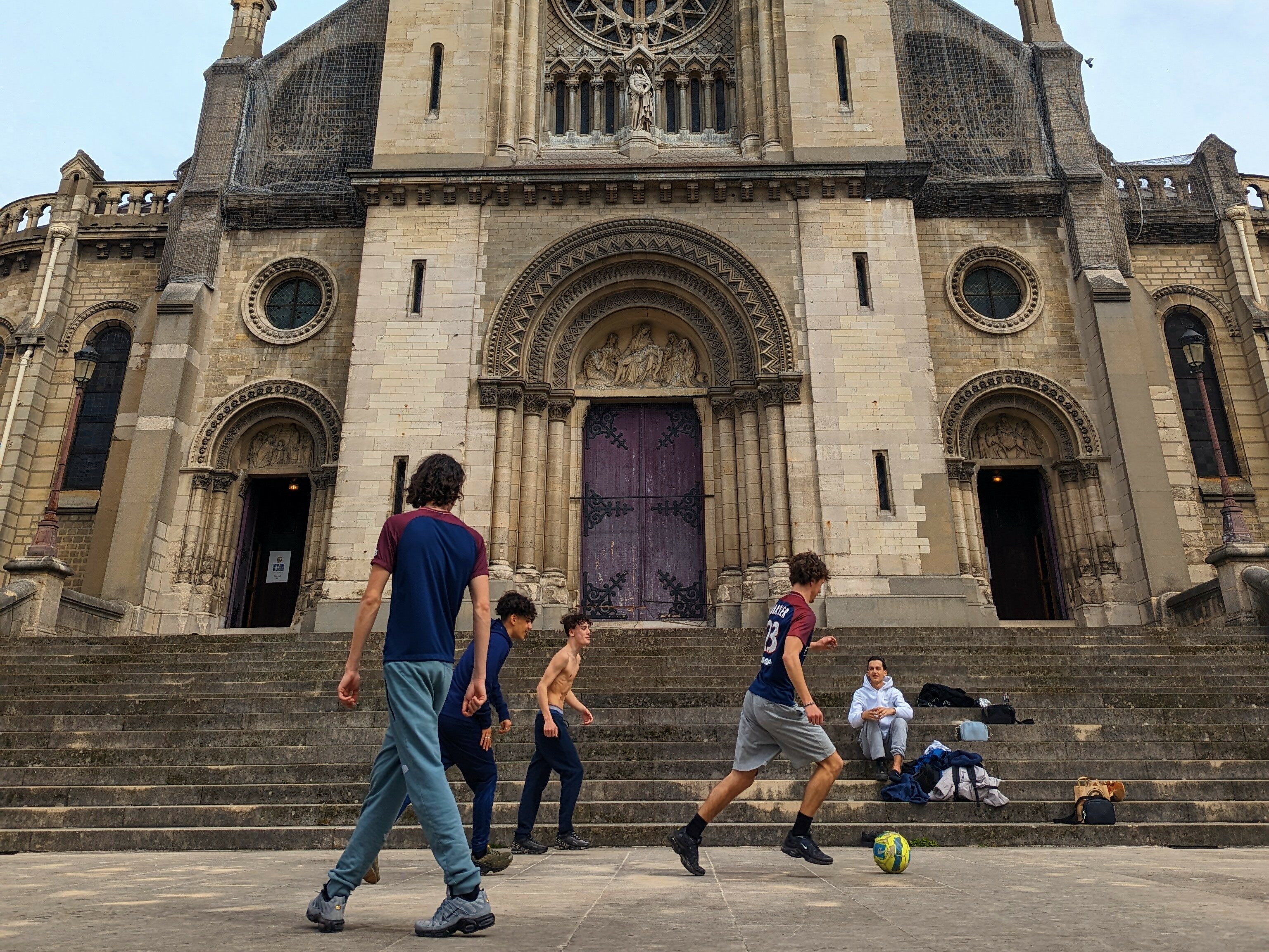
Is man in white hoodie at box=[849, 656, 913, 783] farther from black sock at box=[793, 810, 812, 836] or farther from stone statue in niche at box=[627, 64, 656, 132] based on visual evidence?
stone statue in niche at box=[627, 64, 656, 132]

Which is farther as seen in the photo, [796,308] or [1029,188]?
[1029,188]

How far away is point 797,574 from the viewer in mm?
5945

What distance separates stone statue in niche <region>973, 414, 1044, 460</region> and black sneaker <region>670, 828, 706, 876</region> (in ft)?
50.8

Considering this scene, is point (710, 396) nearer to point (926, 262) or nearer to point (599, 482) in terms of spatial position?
point (599, 482)

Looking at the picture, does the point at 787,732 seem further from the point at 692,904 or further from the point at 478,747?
the point at 478,747

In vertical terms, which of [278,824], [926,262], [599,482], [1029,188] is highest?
[1029,188]

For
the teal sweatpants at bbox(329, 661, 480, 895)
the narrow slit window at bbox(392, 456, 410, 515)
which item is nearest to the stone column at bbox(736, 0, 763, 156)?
the narrow slit window at bbox(392, 456, 410, 515)

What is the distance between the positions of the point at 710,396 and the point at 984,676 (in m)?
8.68

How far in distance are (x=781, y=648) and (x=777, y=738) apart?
55 cm

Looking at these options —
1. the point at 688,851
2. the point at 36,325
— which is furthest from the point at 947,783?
the point at 36,325

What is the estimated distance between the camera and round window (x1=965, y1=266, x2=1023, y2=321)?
757 inches

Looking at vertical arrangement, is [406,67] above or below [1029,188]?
above

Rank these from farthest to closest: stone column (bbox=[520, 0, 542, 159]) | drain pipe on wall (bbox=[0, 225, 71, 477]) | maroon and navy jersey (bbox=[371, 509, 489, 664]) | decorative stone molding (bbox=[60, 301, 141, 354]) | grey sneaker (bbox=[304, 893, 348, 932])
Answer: decorative stone molding (bbox=[60, 301, 141, 354]), drain pipe on wall (bbox=[0, 225, 71, 477]), stone column (bbox=[520, 0, 542, 159]), maroon and navy jersey (bbox=[371, 509, 489, 664]), grey sneaker (bbox=[304, 893, 348, 932])

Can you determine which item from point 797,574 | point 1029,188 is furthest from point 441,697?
point 1029,188
